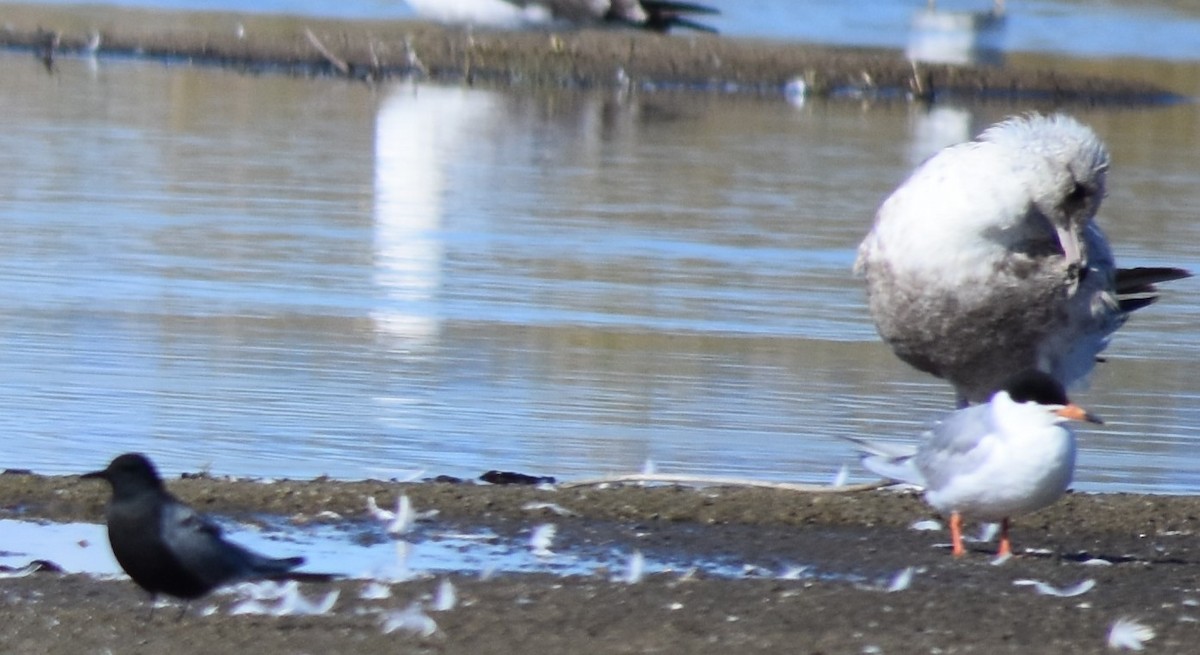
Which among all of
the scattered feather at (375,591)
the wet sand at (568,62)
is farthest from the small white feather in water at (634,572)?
the wet sand at (568,62)

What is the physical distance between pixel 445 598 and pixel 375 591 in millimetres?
227

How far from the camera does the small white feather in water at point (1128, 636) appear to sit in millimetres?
5898

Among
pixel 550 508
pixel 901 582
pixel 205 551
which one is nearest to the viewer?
pixel 205 551

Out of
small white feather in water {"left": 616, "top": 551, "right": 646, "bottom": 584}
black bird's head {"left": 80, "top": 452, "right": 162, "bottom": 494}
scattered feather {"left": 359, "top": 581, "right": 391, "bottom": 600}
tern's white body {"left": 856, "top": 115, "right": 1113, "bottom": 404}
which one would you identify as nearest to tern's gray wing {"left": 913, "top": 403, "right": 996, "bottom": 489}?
small white feather in water {"left": 616, "top": 551, "right": 646, "bottom": 584}

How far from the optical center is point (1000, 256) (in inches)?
320

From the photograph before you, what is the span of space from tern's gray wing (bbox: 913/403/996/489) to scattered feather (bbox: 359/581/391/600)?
168 cm

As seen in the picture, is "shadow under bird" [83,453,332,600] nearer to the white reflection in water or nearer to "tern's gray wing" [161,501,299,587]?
"tern's gray wing" [161,501,299,587]

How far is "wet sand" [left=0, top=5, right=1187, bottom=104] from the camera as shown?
26.3 metres

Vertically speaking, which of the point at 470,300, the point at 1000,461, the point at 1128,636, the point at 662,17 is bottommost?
the point at 470,300

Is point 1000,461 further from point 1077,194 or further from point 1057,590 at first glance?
point 1077,194

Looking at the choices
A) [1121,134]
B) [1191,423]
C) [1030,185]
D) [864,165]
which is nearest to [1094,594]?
[1030,185]

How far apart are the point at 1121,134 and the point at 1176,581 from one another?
17.2m

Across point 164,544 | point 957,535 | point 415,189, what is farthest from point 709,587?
point 415,189

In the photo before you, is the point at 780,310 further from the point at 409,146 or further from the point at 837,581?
the point at 409,146
